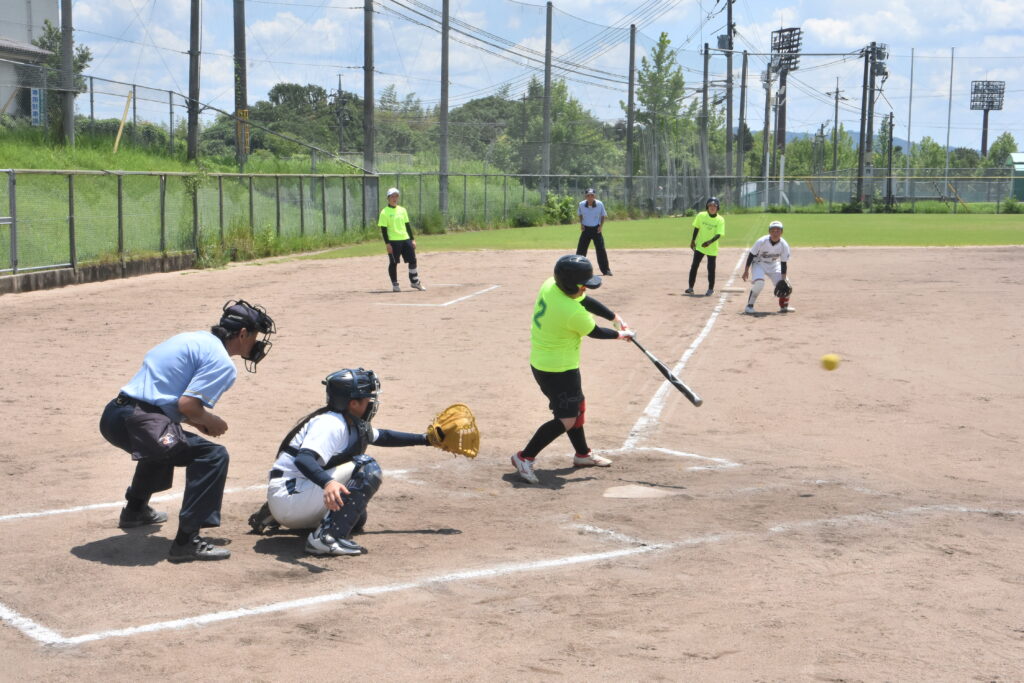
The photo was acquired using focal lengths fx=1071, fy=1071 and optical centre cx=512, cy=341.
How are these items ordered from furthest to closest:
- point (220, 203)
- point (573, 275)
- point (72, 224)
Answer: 1. point (220, 203)
2. point (72, 224)
3. point (573, 275)

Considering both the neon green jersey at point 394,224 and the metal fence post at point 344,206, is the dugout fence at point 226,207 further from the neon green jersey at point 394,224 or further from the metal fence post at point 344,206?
the neon green jersey at point 394,224

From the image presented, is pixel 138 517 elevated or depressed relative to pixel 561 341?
depressed

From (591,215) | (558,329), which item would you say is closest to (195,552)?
(558,329)

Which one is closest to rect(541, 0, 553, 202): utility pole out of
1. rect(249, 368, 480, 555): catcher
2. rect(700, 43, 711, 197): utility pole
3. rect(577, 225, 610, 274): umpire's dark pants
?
rect(700, 43, 711, 197): utility pole

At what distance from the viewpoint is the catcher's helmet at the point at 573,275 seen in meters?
8.21

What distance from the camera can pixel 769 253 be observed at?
18750mm

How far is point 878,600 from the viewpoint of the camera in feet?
18.5

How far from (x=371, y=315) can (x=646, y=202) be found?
1965 inches

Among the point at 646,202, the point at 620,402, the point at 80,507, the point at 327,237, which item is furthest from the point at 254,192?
the point at 646,202

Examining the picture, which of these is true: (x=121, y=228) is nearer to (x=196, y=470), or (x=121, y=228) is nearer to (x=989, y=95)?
(x=196, y=470)

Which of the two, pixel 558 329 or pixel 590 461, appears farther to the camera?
pixel 590 461

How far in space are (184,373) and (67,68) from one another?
26.6 meters

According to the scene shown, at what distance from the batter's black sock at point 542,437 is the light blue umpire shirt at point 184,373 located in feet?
9.55

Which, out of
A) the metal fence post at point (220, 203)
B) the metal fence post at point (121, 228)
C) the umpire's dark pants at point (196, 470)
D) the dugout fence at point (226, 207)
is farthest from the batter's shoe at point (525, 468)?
the metal fence post at point (220, 203)
